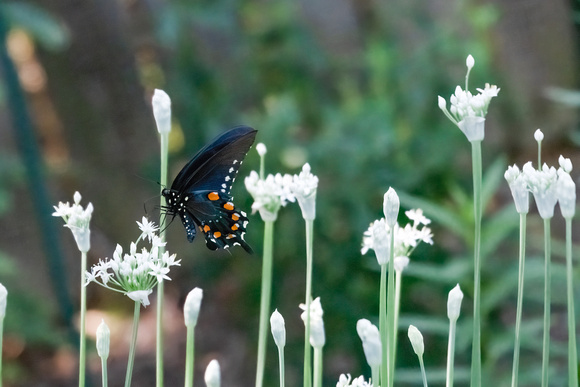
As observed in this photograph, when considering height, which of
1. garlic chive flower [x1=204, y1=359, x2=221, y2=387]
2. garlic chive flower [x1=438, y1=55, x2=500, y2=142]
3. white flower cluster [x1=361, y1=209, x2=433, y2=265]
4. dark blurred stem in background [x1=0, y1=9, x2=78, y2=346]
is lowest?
garlic chive flower [x1=204, y1=359, x2=221, y2=387]

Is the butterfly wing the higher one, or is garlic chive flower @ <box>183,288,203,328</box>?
the butterfly wing

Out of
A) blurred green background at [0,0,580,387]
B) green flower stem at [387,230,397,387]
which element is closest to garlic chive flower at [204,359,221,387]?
green flower stem at [387,230,397,387]

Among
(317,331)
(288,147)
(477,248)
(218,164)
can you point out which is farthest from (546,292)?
(288,147)

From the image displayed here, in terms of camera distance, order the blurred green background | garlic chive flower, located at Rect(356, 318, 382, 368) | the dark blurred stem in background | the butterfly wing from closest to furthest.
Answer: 1. garlic chive flower, located at Rect(356, 318, 382, 368)
2. the butterfly wing
3. the dark blurred stem in background
4. the blurred green background

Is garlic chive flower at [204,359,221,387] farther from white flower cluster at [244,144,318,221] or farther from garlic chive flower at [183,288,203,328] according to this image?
white flower cluster at [244,144,318,221]

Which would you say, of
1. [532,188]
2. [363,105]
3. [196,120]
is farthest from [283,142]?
[532,188]

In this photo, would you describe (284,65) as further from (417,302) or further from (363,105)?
(417,302)

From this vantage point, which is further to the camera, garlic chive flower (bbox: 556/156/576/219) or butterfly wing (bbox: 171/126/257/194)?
butterfly wing (bbox: 171/126/257/194)

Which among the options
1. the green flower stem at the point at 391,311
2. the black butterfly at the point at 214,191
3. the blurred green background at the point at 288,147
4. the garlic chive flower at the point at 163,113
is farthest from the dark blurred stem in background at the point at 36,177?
the green flower stem at the point at 391,311
